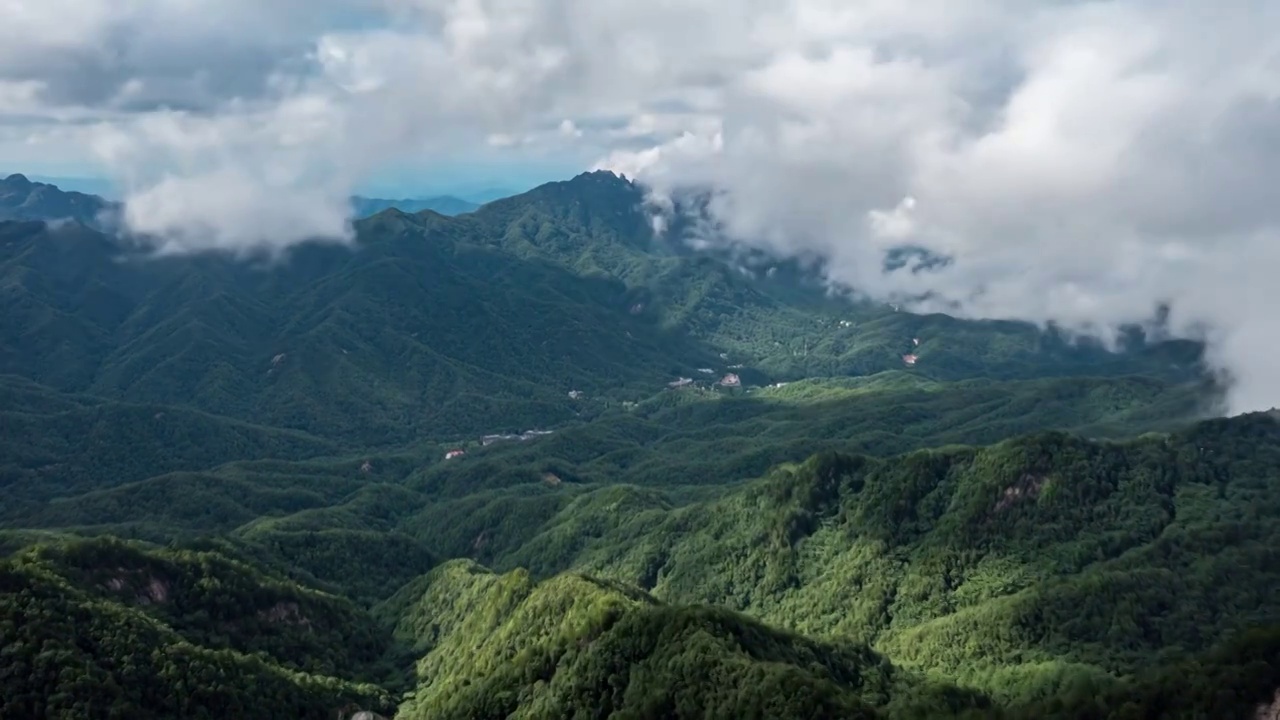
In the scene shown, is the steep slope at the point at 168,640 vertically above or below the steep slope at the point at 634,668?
below

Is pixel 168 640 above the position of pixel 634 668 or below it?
below

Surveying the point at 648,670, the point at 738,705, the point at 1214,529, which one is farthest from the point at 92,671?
the point at 1214,529

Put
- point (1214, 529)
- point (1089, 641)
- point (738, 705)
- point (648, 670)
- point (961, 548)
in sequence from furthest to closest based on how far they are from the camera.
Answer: point (961, 548) → point (1214, 529) → point (1089, 641) → point (648, 670) → point (738, 705)

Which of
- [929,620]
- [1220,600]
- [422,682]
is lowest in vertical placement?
[422,682]

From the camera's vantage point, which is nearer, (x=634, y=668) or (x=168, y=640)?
(x=634, y=668)

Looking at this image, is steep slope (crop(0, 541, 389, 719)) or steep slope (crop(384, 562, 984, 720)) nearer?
steep slope (crop(384, 562, 984, 720))

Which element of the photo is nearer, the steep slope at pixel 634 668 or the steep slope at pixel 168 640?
the steep slope at pixel 634 668

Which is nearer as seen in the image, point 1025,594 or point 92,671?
Result: point 92,671

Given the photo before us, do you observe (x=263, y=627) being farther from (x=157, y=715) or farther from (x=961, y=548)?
(x=961, y=548)

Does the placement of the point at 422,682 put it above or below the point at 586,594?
below

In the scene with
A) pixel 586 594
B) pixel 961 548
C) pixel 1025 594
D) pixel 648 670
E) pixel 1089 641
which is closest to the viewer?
pixel 648 670

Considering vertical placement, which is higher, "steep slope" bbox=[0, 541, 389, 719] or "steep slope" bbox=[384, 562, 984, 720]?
"steep slope" bbox=[384, 562, 984, 720]
